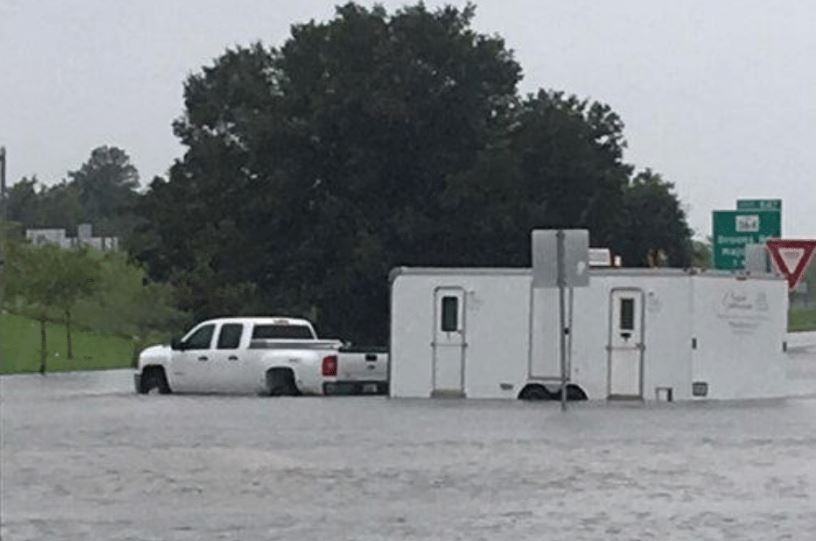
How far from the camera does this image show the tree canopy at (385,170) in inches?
2496

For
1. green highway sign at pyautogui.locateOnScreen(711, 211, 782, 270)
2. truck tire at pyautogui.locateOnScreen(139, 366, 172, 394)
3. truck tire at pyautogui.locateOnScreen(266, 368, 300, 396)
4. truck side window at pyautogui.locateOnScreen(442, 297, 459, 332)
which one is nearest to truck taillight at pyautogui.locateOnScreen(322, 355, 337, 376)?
truck tire at pyautogui.locateOnScreen(266, 368, 300, 396)

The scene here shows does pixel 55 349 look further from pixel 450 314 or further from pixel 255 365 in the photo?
pixel 450 314

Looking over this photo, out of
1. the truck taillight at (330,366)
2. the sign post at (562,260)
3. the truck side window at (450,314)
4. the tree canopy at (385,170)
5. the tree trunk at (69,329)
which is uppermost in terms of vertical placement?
the tree canopy at (385,170)

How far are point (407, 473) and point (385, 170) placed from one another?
144 ft

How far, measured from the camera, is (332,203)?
63.9m

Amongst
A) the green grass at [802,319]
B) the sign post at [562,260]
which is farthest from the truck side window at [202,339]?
the green grass at [802,319]

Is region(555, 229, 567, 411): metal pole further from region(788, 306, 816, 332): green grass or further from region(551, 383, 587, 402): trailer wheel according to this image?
region(788, 306, 816, 332): green grass

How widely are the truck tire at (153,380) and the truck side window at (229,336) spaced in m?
1.32

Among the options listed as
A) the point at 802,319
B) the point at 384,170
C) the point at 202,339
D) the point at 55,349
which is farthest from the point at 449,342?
the point at 802,319

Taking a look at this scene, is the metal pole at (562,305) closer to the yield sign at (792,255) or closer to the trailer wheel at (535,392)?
the trailer wheel at (535,392)

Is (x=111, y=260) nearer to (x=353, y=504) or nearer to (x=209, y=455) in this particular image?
(x=209, y=455)

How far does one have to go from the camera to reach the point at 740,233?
1586 inches

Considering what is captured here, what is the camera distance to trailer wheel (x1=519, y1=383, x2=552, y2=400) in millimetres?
37000

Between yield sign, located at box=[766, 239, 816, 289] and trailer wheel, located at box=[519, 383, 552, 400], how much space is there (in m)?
4.26
